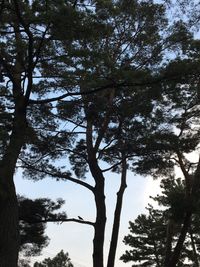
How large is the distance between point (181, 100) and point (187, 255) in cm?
1220

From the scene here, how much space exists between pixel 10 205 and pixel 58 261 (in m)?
22.8

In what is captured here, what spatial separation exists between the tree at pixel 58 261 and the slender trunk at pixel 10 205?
73.6ft

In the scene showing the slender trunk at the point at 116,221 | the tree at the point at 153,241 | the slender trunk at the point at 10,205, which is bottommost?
the slender trunk at the point at 10,205

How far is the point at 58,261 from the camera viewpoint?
2902 centimetres

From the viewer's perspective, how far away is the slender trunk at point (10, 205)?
705cm

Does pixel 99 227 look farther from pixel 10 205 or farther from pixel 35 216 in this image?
pixel 10 205

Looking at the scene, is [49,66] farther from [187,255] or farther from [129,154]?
[187,255]

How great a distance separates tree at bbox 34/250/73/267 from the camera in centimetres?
2889

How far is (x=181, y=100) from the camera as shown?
11875 mm

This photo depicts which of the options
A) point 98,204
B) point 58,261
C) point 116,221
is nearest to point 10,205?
point 98,204

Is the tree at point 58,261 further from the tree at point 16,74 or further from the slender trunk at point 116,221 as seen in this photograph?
the tree at point 16,74

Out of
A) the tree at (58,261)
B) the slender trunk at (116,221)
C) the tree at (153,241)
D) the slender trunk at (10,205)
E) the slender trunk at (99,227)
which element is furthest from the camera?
the tree at (58,261)

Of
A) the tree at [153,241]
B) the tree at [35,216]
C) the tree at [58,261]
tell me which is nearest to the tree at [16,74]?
the tree at [35,216]

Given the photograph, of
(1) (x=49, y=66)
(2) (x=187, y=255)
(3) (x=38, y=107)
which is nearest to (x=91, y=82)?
(1) (x=49, y=66)
